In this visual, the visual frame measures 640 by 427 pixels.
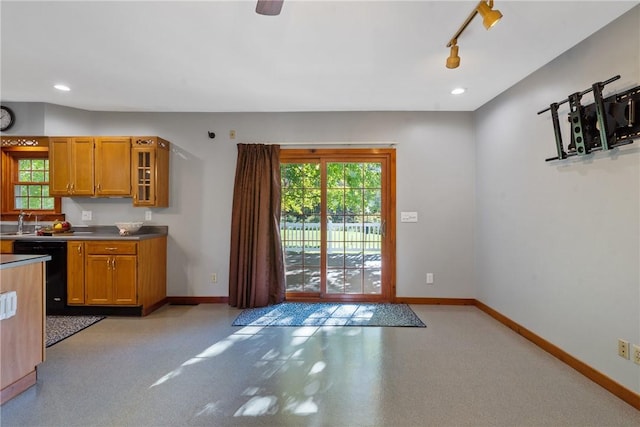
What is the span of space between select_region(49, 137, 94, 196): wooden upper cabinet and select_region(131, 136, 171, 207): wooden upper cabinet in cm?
55

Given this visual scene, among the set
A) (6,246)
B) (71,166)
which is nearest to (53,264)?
(6,246)

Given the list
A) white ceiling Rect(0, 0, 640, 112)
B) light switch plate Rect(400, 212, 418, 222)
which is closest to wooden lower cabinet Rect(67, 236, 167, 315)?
white ceiling Rect(0, 0, 640, 112)

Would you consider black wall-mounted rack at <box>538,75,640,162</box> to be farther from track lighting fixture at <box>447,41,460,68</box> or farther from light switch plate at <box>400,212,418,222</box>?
light switch plate at <box>400,212,418,222</box>

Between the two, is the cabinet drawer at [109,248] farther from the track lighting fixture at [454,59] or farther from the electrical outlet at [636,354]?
the electrical outlet at [636,354]

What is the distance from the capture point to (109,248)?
11.2ft

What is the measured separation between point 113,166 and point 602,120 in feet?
16.1

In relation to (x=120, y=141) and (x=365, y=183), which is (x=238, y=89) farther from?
(x=365, y=183)

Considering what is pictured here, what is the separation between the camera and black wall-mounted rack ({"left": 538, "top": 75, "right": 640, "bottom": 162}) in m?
1.90

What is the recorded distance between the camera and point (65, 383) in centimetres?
214

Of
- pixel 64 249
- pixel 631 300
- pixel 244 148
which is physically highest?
pixel 244 148

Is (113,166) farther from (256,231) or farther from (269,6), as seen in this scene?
(269,6)

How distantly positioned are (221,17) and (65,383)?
2889mm

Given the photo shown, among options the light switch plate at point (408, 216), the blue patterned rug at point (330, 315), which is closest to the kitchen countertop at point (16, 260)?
the blue patterned rug at point (330, 315)

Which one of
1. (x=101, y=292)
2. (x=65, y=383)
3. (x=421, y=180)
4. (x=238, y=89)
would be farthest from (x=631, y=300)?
(x=101, y=292)
